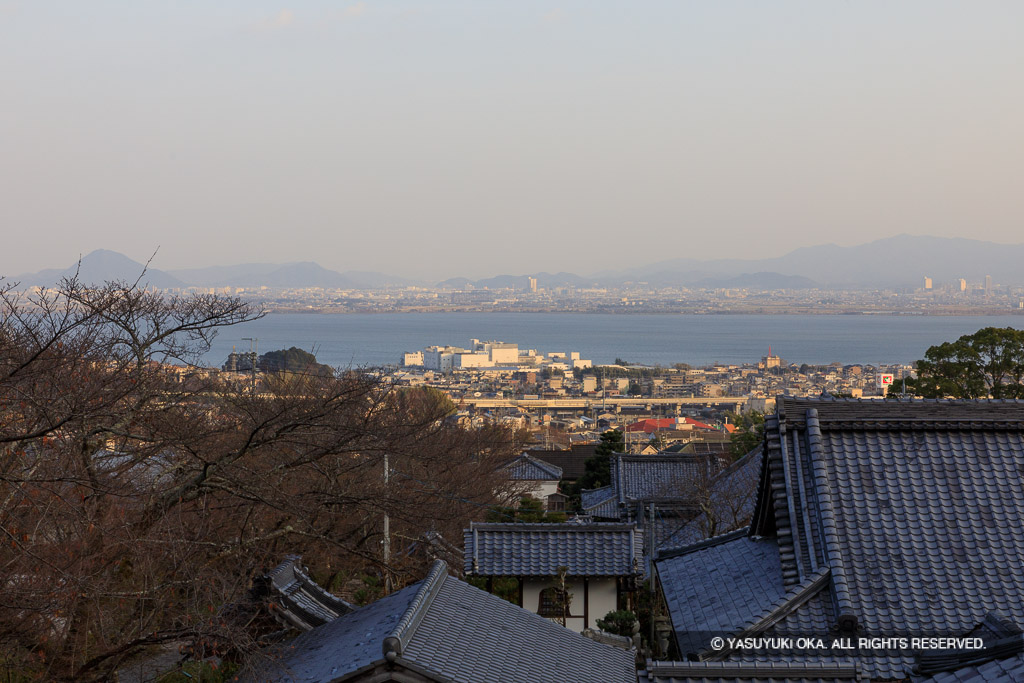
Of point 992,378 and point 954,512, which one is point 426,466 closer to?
point 954,512

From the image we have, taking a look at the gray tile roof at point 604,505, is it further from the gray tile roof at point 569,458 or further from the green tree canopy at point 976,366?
the gray tile roof at point 569,458

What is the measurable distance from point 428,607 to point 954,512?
13.2 feet

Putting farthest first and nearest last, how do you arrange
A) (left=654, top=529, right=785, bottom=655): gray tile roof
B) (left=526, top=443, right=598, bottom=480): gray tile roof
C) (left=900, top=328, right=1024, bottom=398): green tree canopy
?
1. (left=526, top=443, right=598, bottom=480): gray tile roof
2. (left=900, top=328, right=1024, bottom=398): green tree canopy
3. (left=654, top=529, right=785, bottom=655): gray tile roof

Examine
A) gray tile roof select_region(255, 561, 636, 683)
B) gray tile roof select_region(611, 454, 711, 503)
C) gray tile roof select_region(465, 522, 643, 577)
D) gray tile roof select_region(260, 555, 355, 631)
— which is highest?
gray tile roof select_region(255, 561, 636, 683)

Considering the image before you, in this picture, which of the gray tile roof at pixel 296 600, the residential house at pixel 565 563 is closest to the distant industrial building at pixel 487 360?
the residential house at pixel 565 563

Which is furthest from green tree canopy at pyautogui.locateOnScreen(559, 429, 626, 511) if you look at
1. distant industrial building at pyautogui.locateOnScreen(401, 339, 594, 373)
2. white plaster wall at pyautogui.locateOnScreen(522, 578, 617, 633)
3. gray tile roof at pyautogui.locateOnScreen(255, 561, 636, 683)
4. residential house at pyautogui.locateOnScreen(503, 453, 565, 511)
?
distant industrial building at pyautogui.locateOnScreen(401, 339, 594, 373)

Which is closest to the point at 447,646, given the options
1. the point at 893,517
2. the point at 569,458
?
the point at 893,517

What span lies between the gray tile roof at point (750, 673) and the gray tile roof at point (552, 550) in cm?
589

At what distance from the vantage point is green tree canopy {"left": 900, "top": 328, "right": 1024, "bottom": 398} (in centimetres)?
2102

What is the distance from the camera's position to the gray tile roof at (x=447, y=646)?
4492 millimetres

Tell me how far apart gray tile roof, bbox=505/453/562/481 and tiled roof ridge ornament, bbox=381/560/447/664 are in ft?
63.3

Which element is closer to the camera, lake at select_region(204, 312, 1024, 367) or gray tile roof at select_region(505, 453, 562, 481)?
gray tile roof at select_region(505, 453, 562, 481)

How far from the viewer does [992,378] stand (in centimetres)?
2147

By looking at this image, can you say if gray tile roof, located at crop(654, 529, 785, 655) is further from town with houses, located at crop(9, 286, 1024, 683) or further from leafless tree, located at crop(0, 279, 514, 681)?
leafless tree, located at crop(0, 279, 514, 681)
